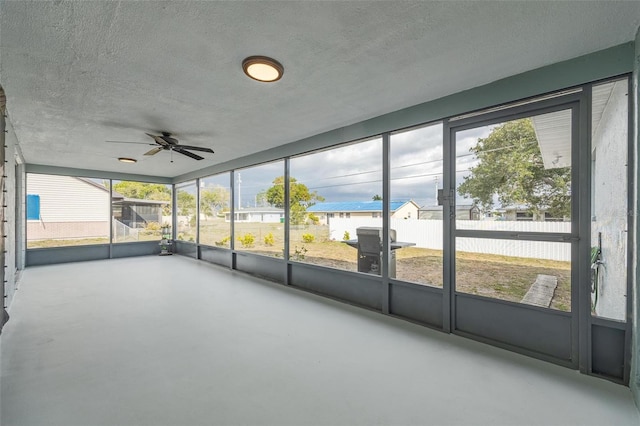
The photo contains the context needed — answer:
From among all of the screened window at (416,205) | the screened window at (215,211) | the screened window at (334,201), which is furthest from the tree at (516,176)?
the screened window at (215,211)

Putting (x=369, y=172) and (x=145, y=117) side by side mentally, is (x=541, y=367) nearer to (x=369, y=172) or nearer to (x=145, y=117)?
(x=369, y=172)

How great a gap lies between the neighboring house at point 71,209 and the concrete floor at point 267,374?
180 inches

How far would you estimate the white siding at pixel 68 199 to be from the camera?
7.14m

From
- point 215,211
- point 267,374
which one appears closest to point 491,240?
point 267,374

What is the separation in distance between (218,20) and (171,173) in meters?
7.55

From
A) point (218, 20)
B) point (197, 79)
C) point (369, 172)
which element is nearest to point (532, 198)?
point (369, 172)

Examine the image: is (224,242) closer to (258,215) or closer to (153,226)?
(258,215)

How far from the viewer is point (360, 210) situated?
171 inches

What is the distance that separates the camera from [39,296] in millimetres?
4414

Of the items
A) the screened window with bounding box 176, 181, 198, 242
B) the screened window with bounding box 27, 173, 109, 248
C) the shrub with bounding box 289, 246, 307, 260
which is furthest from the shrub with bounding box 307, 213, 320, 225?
the screened window with bounding box 27, 173, 109, 248

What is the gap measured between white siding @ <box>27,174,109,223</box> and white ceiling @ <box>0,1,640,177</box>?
15.4 feet

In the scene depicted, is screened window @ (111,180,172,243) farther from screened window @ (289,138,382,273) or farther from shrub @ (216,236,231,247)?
screened window @ (289,138,382,273)

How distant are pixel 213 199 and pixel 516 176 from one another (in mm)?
6926

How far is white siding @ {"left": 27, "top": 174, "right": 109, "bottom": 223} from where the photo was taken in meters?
7.14
